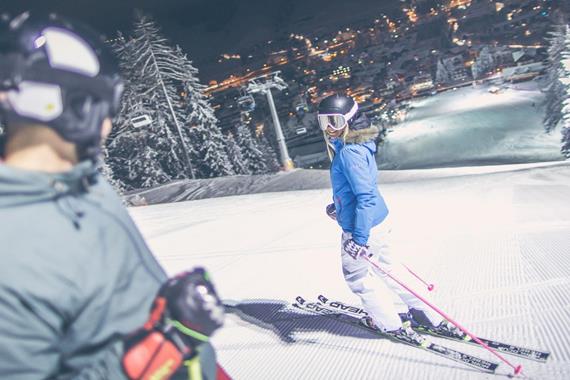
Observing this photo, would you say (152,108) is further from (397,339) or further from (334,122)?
(397,339)

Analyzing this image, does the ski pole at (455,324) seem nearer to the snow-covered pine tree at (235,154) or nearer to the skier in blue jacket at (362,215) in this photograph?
the skier in blue jacket at (362,215)

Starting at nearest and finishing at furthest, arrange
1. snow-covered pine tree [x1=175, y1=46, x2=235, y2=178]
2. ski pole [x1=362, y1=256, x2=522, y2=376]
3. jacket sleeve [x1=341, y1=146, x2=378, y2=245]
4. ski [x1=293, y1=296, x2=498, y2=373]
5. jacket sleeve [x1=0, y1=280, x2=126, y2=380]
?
jacket sleeve [x1=0, y1=280, x2=126, y2=380] < ski pole [x1=362, y1=256, x2=522, y2=376] < ski [x1=293, y1=296, x2=498, y2=373] < jacket sleeve [x1=341, y1=146, x2=378, y2=245] < snow-covered pine tree [x1=175, y1=46, x2=235, y2=178]

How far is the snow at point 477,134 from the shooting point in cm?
3769

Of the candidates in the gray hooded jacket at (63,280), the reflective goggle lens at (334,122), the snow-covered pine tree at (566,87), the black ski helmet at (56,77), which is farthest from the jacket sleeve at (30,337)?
the snow-covered pine tree at (566,87)

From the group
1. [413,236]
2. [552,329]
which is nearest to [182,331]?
[552,329]

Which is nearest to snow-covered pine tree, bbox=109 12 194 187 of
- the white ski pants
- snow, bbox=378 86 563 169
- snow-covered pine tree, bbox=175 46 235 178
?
snow-covered pine tree, bbox=175 46 235 178

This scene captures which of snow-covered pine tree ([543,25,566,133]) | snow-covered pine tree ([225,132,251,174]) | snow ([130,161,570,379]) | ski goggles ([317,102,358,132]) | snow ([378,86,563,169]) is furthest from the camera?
snow ([378,86,563,169])

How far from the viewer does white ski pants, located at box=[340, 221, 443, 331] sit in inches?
131

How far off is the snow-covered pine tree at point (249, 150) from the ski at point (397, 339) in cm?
3145

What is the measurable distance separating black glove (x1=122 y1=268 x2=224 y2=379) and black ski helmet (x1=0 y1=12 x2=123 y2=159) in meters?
0.57

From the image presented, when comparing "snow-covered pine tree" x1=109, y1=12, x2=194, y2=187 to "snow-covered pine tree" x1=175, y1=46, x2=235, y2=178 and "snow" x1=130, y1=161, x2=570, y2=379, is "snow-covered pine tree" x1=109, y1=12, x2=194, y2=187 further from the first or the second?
"snow" x1=130, y1=161, x2=570, y2=379

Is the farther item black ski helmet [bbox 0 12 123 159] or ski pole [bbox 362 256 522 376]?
ski pole [bbox 362 256 522 376]

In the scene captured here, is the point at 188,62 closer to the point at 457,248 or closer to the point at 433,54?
the point at 457,248

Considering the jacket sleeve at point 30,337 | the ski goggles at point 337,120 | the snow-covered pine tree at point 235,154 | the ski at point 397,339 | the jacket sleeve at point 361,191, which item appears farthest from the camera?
the snow-covered pine tree at point 235,154
